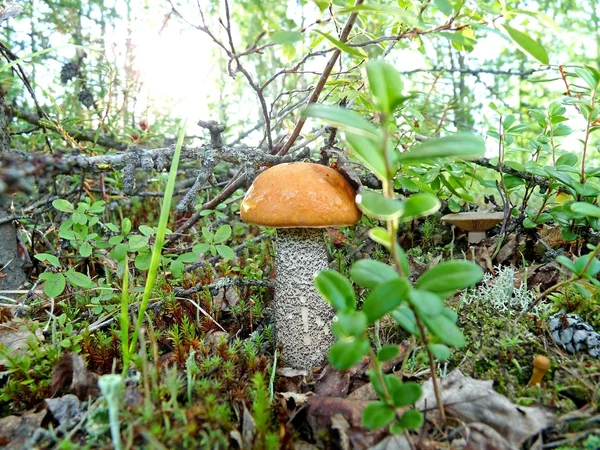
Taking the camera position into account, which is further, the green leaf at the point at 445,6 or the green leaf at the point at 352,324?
the green leaf at the point at 445,6

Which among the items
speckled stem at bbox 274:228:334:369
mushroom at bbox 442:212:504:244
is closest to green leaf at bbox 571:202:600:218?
mushroom at bbox 442:212:504:244

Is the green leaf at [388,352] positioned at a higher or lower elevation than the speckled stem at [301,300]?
higher

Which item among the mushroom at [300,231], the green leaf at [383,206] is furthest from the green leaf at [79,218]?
the green leaf at [383,206]

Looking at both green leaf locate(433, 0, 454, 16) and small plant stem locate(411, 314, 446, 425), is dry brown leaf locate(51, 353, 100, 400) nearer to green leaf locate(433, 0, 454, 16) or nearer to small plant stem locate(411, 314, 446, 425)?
small plant stem locate(411, 314, 446, 425)

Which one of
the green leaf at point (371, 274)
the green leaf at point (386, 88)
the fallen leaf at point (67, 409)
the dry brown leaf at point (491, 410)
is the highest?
the green leaf at point (386, 88)

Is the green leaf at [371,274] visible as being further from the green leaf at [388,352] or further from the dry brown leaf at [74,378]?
the dry brown leaf at [74,378]

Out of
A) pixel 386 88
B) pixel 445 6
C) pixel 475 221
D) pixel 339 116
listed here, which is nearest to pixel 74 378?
pixel 339 116

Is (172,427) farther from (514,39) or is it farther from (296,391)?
(514,39)

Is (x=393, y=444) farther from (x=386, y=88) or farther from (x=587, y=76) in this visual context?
(x=587, y=76)

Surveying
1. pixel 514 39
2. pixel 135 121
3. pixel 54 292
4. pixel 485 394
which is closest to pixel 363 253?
pixel 485 394
